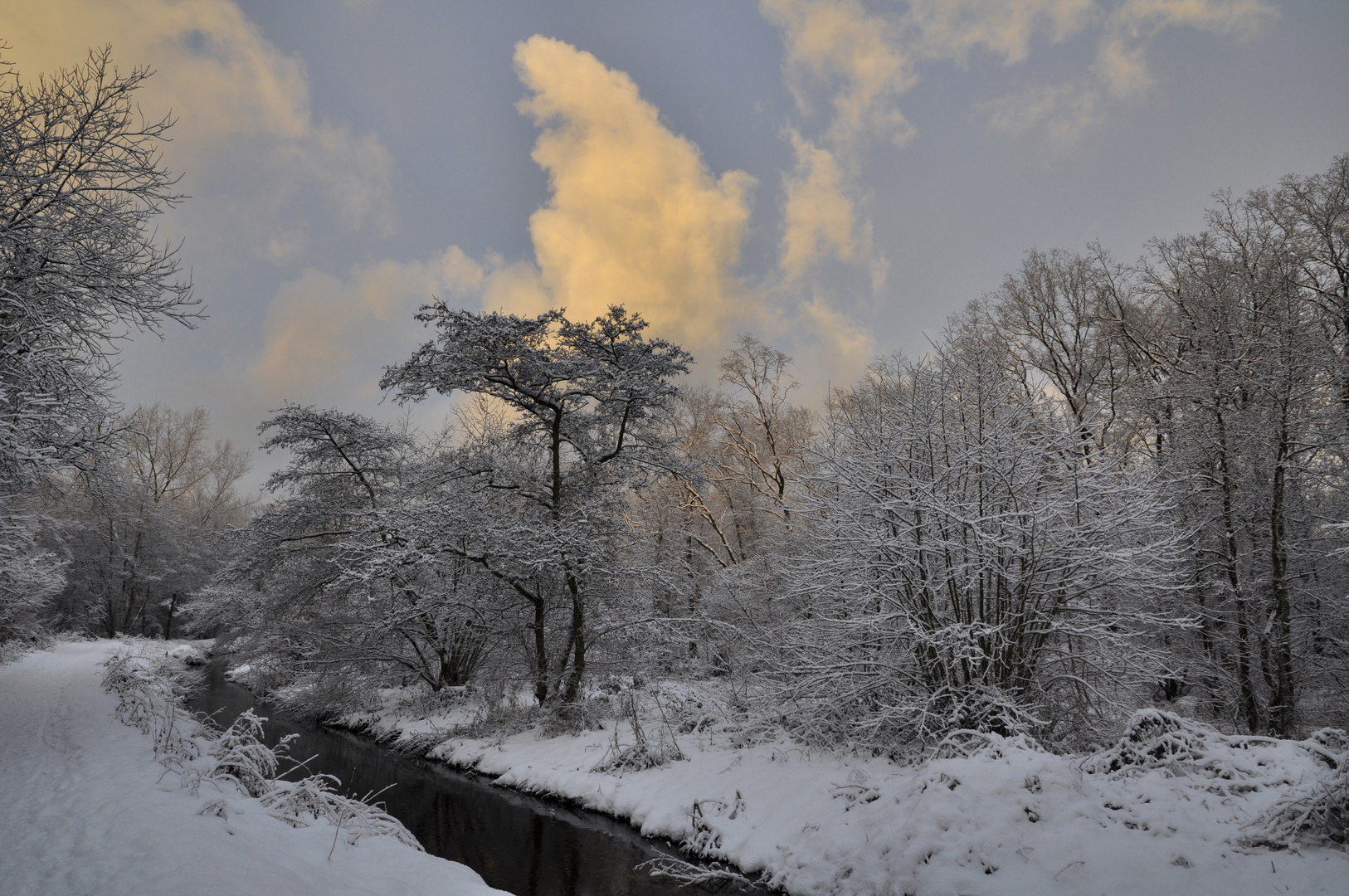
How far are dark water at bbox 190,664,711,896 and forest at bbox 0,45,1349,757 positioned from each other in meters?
2.21

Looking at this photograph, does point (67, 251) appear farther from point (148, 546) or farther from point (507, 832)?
point (148, 546)

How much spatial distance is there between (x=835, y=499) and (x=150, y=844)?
7329 mm

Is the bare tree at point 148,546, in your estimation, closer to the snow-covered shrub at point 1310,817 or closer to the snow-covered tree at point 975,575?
the snow-covered tree at point 975,575

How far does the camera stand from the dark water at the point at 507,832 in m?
6.48

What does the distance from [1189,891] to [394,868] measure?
5604mm

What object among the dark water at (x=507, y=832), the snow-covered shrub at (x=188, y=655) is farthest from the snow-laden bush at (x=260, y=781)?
the snow-covered shrub at (x=188, y=655)

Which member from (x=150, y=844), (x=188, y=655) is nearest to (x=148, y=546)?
(x=188, y=655)

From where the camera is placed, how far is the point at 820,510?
7.86 m

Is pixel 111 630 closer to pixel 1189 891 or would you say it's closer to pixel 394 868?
pixel 394 868

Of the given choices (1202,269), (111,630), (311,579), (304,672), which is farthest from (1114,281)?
(111,630)

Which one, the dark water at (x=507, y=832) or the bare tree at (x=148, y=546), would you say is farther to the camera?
the bare tree at (x=148, y=546)

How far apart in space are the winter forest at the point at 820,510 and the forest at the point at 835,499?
7 centimetres

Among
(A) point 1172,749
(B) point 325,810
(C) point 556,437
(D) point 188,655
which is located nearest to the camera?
(A) point 1172,749

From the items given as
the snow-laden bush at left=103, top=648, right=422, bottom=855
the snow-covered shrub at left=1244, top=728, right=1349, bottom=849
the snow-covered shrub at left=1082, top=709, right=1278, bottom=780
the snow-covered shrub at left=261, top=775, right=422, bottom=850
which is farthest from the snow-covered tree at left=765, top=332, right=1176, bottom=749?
the snow-laden bush at left=103, top=648, right=422, bottom=855
